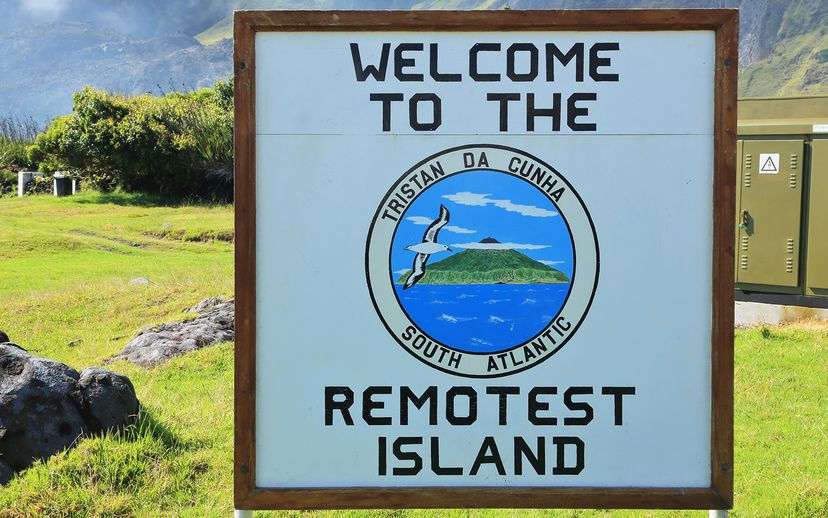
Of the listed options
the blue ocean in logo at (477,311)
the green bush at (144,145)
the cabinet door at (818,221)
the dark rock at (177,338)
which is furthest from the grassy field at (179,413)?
the green bush at (144,145)

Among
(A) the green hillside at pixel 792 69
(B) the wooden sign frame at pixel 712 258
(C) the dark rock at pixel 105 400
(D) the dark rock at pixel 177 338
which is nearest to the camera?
(B) the wooden sign frame at pixel 712 258

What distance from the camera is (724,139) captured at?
2518 millimetres

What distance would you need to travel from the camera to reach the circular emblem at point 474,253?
2504mm

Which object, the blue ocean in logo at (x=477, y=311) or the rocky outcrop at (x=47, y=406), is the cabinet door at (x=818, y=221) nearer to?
the blue ocean in logo at (x=477, y=311)

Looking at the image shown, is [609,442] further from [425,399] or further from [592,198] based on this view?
[592,198]

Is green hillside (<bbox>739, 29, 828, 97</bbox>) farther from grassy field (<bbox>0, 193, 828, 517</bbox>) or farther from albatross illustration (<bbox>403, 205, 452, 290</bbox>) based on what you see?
albatross illustration (<bbox>403, 205, 452, 290</bbox>)

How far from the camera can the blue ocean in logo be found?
98.7 inches

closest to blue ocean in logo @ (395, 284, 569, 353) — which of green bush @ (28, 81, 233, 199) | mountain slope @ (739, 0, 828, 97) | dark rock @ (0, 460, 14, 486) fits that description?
dark rock @ (0, 460, 14, 486)

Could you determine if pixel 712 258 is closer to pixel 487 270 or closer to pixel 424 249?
pixel 487 270

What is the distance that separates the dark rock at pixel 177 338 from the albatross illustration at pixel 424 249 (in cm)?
357

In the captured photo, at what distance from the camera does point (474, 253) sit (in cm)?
251

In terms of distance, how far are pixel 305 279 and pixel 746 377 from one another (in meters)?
4.18

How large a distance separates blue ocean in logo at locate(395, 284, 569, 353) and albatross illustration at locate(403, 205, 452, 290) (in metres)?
0.03

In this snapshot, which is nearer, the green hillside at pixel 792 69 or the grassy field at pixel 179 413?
the grassy field at pixel 179 413
